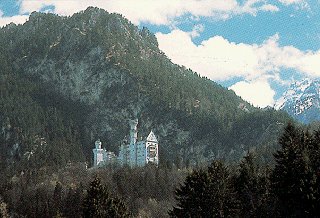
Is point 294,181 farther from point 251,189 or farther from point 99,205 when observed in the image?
point 99,205

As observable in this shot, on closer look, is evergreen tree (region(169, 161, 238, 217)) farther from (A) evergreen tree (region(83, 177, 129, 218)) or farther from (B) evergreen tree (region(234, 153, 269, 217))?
(A) evergreen tree (region(83, 177, 129, 218))

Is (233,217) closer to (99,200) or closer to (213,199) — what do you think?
(213,199)

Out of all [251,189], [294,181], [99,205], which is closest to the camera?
[294,181]

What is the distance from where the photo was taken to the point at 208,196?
234 ft

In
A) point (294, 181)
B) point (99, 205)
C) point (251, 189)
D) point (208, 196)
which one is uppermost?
point (294, 181)

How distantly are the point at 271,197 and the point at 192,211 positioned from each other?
9854 mm

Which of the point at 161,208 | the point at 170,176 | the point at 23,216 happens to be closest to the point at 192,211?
the point at 161,208

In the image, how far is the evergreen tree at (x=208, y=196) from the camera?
230 feet

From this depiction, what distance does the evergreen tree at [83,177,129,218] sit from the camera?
236 ft

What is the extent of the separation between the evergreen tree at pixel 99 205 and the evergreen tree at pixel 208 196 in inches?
300

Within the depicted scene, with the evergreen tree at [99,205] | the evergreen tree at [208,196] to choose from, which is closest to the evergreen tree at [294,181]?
the evergreen tree at [208,196]

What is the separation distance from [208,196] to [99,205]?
45.1 feet

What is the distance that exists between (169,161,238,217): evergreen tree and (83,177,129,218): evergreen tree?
7610mm

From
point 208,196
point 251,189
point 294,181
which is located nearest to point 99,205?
point 208,196
